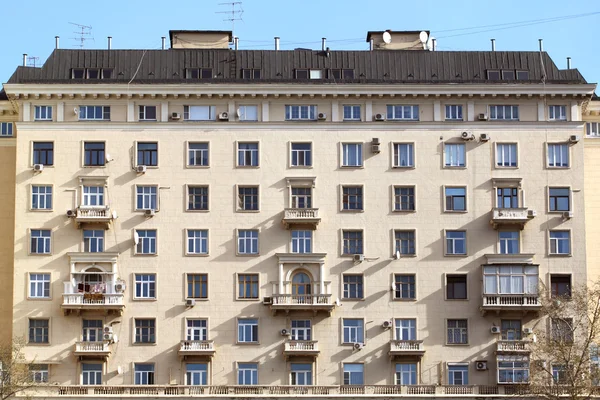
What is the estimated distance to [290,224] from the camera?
3408 inches

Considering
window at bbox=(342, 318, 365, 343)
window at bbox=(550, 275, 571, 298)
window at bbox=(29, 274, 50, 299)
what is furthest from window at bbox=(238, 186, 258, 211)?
window at bbox=(550, 275, 571, 298)

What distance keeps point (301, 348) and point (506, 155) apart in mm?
16695

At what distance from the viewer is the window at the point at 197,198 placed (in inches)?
3438

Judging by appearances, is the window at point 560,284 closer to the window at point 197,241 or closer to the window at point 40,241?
the window at point 197,241

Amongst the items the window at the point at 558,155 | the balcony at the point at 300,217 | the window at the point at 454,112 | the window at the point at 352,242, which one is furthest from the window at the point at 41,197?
the window at the point at 558,155

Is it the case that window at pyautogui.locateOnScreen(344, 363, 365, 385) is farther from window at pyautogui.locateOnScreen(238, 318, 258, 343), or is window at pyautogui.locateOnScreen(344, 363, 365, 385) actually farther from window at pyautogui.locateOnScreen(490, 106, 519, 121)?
window at pyautogui.locateOnScreen(490, 106, 519, 121)

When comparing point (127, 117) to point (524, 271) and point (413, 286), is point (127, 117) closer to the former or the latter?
point (413, 286)

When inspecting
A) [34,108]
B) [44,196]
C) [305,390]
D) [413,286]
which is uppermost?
[34,108]

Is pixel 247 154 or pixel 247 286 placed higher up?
pixel 247 154

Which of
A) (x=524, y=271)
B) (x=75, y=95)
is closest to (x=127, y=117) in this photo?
(x=75, y=95)

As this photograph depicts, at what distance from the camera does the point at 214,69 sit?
90188 millimetres

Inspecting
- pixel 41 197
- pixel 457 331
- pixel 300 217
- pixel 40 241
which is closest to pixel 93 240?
pixel 40 241

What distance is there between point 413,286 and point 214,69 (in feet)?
58.1

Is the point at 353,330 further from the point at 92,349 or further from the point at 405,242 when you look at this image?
the point at 92,349
